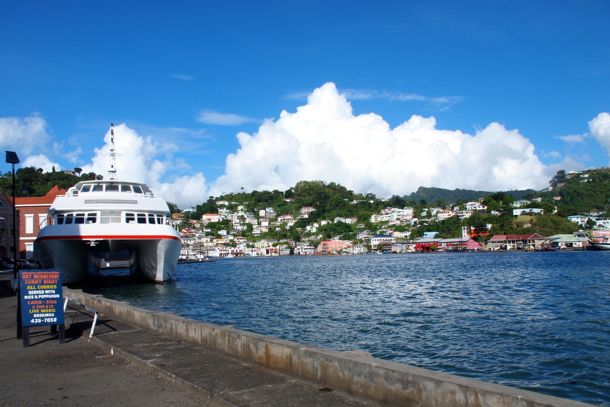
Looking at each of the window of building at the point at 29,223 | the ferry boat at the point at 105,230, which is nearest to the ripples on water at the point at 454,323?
the ferry boat at the point at 105,230

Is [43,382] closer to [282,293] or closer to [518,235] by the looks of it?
[282,293]


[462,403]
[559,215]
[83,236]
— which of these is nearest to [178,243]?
[83,236]

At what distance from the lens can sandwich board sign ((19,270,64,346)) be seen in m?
9.95

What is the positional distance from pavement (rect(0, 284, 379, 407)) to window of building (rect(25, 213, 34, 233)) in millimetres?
68892

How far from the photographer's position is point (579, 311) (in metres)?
22.2

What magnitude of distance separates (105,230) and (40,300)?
20.4m

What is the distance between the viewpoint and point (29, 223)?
7231 centimetres

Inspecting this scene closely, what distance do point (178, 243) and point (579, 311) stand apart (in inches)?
892

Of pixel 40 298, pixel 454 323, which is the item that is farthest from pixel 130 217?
pixel 40 298

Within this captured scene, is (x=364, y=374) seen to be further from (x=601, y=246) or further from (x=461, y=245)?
(x=461, y=245)

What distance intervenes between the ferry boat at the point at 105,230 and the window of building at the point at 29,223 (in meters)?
42.9

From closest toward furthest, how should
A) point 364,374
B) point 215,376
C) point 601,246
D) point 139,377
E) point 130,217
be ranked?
point 364,374
point 215,376
point 139,377
point 130,217
point 601,246

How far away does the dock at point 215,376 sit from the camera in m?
5.45

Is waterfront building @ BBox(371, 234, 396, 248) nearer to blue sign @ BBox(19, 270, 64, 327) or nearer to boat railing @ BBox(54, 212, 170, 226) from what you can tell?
boat railing @ BBox(54, 212, 170, 226)
